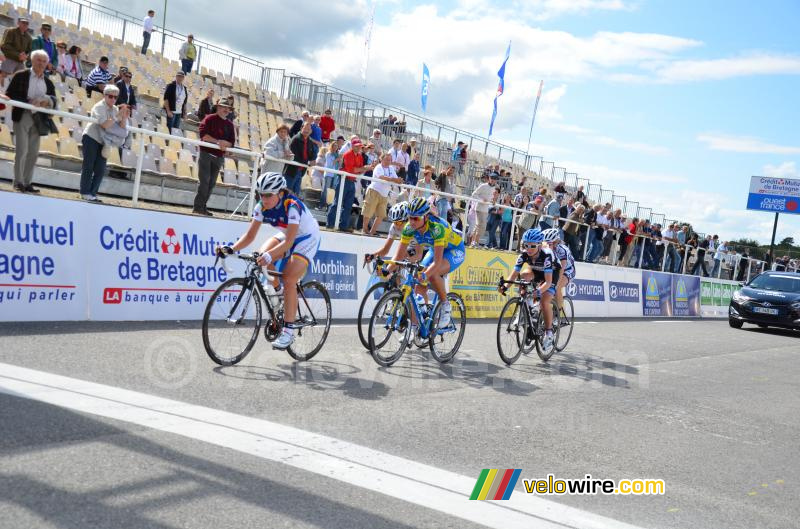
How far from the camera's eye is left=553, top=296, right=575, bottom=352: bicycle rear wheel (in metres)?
12.3

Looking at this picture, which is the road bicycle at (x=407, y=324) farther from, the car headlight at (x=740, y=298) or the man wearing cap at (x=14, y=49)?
the car headlight at (x=740, y=298)

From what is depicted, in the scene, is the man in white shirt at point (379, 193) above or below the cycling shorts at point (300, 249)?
above

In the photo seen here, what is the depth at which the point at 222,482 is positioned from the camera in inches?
181

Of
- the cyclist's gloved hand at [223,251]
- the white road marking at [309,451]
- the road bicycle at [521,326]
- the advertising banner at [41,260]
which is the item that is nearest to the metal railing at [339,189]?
the advertising banner at [41,260]

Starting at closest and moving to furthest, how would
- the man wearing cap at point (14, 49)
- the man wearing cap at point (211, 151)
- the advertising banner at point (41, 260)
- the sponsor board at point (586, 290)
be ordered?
the advertising banner at point (41, 260), the man wearing cap at point (211, 151), the man wearing cap at point (14, 49), the sponsor board at point (586, 290)

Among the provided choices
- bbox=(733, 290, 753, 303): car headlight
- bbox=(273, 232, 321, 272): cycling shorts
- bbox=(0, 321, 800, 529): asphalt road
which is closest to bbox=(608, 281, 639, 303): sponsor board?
bbox=(733, 290, 753, 303): car headlight

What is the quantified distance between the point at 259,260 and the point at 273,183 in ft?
2.70

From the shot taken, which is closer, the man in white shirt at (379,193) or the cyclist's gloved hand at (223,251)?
the cyclist's gloved hand at (223,251)

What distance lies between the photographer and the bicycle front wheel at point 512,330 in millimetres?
10695

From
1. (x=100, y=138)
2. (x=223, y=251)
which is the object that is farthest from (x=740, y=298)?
(x=223, y=251)

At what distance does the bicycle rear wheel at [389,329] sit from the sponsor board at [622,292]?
1456cm

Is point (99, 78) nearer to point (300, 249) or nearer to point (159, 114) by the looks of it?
point (159, 114)

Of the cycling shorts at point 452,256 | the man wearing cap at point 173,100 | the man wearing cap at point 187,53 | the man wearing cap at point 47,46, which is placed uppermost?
the man wearing cap at point 187,53

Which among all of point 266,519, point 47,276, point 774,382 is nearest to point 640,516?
point 266,519
